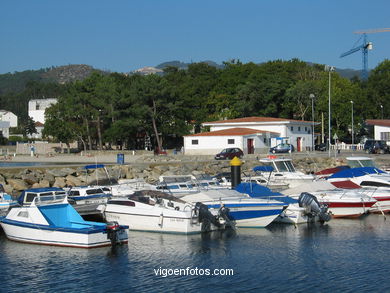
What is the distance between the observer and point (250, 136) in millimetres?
68562

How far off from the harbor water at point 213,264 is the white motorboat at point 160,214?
0.43m

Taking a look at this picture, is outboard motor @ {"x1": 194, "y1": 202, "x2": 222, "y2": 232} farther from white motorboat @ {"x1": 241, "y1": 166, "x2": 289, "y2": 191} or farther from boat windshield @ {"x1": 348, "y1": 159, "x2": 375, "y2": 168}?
boat windshield @ {"x1": 348, "y1": 159, "x2": 375, "y2": 168}

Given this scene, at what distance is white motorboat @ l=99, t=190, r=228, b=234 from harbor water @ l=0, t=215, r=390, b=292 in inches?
16.8

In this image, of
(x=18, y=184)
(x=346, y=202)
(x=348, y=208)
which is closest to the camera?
(x=346, y=202)

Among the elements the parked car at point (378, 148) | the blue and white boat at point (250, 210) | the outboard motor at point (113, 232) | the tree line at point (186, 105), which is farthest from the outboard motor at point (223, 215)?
the tree line at point (186, 105)

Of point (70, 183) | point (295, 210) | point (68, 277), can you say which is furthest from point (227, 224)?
point (70, 183)

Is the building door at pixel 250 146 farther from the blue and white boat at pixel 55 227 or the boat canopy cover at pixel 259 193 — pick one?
the blue and white boat at pixel 55 227

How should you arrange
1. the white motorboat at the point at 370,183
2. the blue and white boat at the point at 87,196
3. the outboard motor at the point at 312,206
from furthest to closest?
the white motorboat at the point at 370,183, the blue and white boat at the point at 87,196, the outboard motor at the point at 312,206

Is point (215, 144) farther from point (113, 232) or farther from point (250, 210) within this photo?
point (113, 232)

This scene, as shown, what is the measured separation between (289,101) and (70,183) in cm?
5375

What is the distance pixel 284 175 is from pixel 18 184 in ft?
61.9

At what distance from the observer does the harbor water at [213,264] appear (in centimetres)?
1875

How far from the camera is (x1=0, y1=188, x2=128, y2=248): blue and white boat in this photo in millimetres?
23297

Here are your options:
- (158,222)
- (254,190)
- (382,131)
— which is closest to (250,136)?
(382,131)
